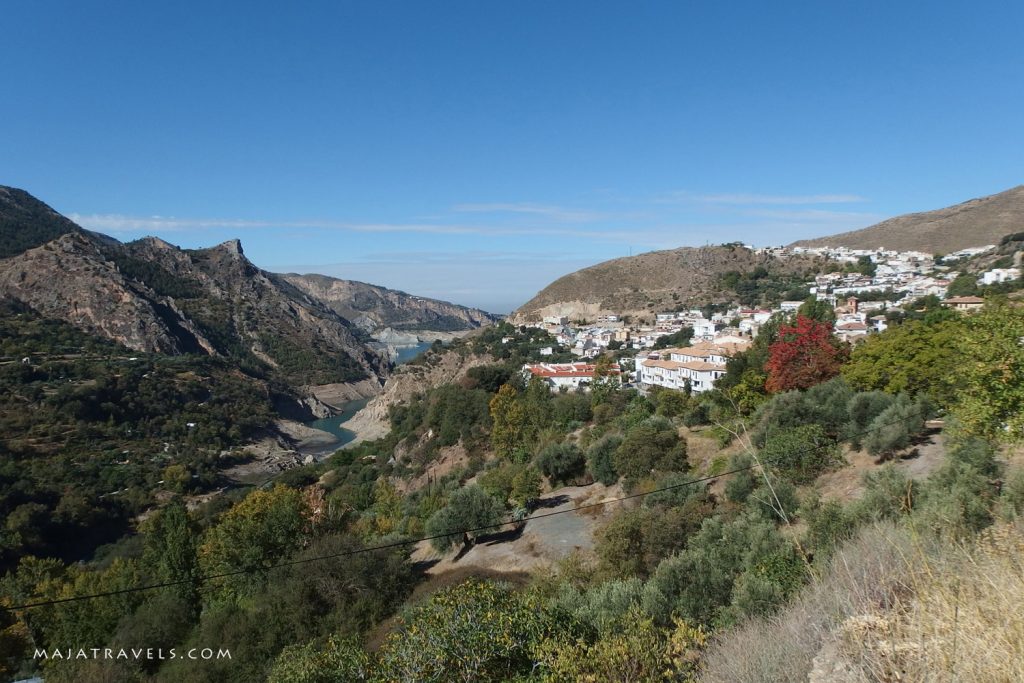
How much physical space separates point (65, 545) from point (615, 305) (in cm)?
6857

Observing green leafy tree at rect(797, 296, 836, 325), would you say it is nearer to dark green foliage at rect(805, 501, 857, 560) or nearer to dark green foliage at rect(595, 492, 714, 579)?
dark green foliage at rect(595, 492, 714, 579)

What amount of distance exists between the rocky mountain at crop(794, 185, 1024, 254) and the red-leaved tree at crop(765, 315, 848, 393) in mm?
70708

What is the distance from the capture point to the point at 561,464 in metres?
22.1

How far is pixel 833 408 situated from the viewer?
15.8 metres

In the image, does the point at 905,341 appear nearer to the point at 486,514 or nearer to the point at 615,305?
the point at 486,514

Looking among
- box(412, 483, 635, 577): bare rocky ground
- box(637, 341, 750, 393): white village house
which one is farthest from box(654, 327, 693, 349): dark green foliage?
box(412, 483, 635, 577): bare rocky ground

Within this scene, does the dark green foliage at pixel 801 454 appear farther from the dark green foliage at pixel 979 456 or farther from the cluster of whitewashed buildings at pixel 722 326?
the cluster of whitewashed buildings at pixel 722 326

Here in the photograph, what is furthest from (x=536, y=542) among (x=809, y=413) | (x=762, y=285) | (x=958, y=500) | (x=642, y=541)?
(x=762, y=285)

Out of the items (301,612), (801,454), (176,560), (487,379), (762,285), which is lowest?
(176,560)

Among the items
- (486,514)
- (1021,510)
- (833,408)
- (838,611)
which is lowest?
(486,514)

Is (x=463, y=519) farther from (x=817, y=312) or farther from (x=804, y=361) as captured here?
(x=817, y=312)

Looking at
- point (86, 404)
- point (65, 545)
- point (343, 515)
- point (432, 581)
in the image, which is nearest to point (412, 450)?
point (343, 515)

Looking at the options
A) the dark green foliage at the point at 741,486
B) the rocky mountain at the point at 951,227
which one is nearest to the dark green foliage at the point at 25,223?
the dark green foliage at the point at 741,486

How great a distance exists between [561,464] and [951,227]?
9426 cm
